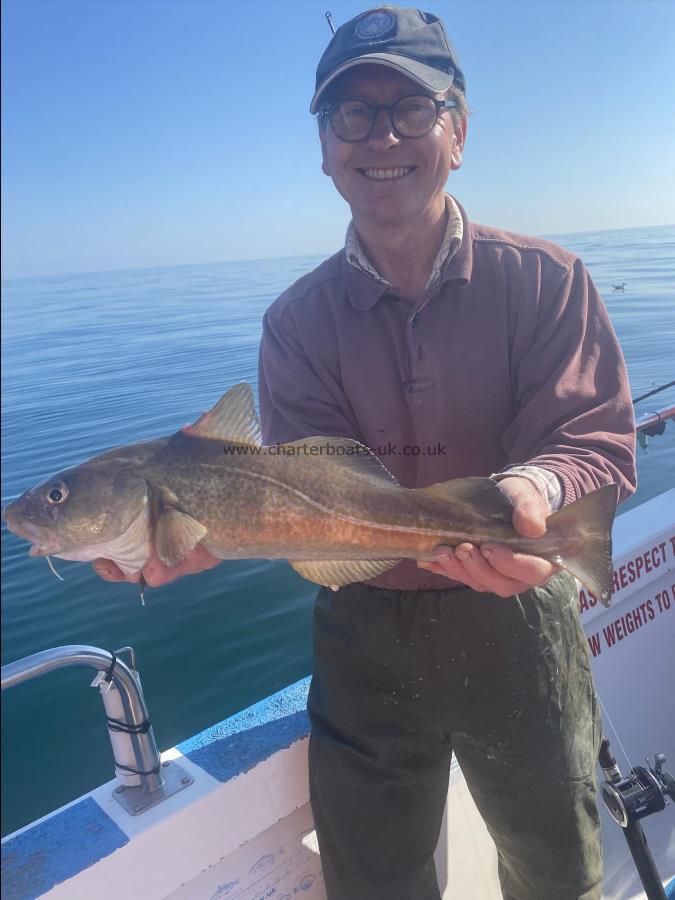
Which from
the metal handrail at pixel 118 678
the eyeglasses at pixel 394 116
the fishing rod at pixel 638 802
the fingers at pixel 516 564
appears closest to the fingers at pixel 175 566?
the metal handrail at pixel 118 678

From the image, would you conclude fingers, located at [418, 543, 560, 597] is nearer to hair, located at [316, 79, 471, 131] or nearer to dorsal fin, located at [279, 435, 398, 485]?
dorsal fin, located at [279, 435, 398, 485]

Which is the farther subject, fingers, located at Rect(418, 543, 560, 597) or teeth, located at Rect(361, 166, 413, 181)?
teeth, located at Rect(361, 166, 413, 181)

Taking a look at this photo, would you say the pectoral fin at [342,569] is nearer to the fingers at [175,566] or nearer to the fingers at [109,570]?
the fingers at [175,566]

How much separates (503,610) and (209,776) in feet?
4.33

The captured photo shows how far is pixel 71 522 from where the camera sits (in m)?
2.26

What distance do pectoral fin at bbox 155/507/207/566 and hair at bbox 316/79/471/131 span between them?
5.62ft

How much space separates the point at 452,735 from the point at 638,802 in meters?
1.07

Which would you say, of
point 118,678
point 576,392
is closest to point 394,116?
point 576,392

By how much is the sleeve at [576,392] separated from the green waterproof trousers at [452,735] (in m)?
0.53

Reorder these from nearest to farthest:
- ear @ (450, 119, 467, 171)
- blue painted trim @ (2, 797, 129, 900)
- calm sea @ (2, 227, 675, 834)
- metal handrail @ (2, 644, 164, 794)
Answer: metal handrail @ (2, 644, 164, 794), blue painted trim @ (2, 797, 129, 900), ear @ (450, 119, 467, 171), calm sea @ (2, 227, 675, 834)

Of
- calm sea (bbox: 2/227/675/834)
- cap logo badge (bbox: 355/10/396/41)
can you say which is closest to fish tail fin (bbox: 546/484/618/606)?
cap logo badge (bbox: 355/10/396/41)

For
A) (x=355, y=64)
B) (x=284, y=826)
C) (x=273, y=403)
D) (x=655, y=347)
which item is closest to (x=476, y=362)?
(x=273, y=403)

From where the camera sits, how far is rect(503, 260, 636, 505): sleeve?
92.5 inches

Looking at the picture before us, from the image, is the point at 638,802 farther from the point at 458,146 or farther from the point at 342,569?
the point at 458,146
